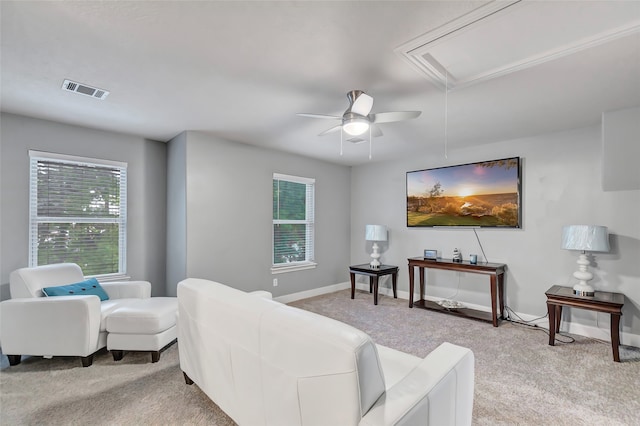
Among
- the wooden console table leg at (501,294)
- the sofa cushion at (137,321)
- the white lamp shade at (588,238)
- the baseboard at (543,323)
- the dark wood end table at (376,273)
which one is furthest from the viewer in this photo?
the dark wood end table at (376,273)

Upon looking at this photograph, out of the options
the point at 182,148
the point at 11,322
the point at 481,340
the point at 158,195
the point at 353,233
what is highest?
the point at 182,148

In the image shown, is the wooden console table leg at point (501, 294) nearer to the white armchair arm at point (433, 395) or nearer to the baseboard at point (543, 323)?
the baseboard at point (543, 323)

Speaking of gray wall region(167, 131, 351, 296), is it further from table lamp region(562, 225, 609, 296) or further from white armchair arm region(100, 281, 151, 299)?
table lamp region(562, 225, 609, 296)

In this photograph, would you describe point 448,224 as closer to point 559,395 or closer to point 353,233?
point 353,233

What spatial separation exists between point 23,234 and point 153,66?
8.14 feet

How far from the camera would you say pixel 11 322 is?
8.27 feet

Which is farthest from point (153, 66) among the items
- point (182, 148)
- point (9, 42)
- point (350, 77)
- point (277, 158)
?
point (277, 158)

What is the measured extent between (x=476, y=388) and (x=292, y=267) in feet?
10.1

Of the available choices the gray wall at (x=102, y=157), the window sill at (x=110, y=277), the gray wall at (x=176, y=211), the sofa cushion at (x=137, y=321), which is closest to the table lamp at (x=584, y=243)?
the sofa cushion at (x=137, y=321)

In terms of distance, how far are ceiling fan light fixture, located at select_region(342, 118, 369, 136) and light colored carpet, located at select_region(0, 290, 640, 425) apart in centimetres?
218

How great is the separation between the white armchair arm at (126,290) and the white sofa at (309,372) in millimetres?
1852

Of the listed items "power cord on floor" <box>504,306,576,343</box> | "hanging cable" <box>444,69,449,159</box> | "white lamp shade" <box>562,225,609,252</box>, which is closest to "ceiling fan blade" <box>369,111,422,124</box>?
"hanging cable" <box>444,69,449,159</box>

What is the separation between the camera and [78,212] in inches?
136

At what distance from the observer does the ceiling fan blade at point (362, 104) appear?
2.30 meters
